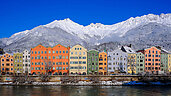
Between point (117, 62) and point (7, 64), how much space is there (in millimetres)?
63043

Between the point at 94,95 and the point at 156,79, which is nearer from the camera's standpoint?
the point at 94,95

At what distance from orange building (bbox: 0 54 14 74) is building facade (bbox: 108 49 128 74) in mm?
55993

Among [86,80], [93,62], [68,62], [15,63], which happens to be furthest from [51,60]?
[86,80]

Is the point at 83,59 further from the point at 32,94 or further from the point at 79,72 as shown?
the point at 32,94

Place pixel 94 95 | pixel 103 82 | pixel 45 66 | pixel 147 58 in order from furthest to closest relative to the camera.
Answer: pixel 147 58 < pixel 45 66 < pixel 103 82 < pixel 94 95

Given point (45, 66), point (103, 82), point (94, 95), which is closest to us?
point (94, 95)

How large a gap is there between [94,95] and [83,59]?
56.5m

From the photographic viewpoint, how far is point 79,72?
12344 cm

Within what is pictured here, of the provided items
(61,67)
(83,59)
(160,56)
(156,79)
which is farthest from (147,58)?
(61,67)

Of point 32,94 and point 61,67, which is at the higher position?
point 61,67

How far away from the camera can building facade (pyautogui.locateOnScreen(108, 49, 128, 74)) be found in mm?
127938

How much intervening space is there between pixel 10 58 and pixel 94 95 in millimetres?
75209

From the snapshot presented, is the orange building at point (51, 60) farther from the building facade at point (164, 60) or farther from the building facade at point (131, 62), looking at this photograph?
the building facade at point (164, 60)

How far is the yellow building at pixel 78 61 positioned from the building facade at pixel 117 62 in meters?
14.6
